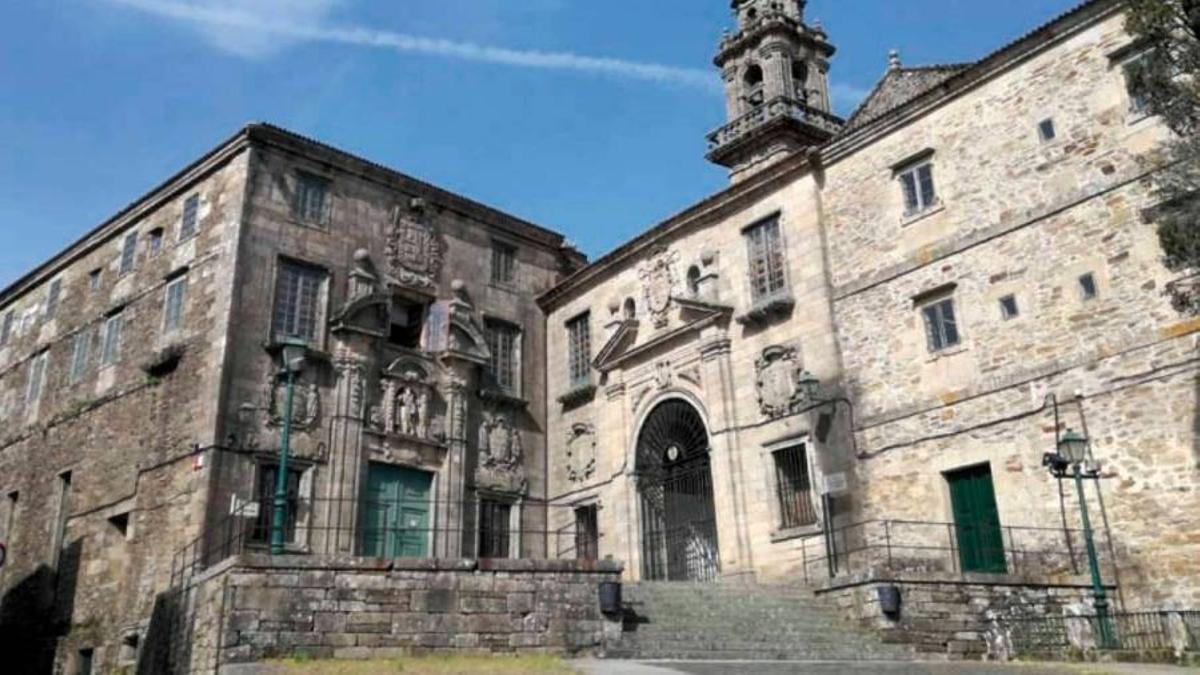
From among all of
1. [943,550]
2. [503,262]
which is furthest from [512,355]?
[943,550]

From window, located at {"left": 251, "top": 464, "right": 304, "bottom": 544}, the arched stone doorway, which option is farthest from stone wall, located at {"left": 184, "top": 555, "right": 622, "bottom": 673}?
the arched stone doorway

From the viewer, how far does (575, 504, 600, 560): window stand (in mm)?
22703

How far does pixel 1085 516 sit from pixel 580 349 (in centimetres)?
1279

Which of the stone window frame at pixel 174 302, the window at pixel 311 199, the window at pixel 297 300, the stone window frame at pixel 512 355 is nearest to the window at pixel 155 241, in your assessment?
the stone window frame at pixel 174 302

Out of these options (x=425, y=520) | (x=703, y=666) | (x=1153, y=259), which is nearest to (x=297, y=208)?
(x=425, y=520)

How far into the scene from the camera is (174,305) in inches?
838

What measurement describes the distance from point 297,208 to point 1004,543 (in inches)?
581

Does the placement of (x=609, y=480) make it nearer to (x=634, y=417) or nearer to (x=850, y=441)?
(x=634, y=417)

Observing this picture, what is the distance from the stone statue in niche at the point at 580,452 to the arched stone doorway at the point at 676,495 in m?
1.62

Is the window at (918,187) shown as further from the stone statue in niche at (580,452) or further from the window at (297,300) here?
the window at (297,300)

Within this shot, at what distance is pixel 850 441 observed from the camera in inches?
706

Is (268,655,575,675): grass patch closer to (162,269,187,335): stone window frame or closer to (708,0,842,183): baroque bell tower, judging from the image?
(162,269,187,335): stone window frame

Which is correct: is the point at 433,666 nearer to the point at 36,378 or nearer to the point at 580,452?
the point at 580,452

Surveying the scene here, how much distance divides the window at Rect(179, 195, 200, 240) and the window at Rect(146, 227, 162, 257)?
87 cm
